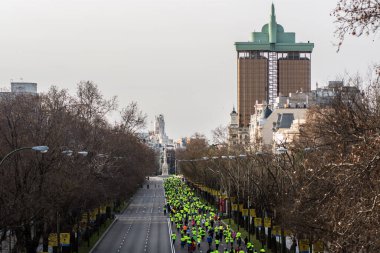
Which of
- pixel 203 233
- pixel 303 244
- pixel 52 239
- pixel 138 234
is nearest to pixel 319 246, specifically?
pixel 303 244

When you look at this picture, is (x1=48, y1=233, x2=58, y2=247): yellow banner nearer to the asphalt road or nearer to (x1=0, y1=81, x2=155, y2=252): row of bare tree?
(x1=0, y1=81, x2=155, y2=252): row of bare tree

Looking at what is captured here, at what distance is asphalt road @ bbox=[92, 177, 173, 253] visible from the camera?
65.2 metres

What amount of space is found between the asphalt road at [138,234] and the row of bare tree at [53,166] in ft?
13.4

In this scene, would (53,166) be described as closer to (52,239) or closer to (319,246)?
(52,239)

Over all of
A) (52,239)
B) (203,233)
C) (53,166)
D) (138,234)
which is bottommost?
(138,234)

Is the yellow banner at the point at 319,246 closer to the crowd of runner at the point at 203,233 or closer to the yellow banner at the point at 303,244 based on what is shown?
the yellow banner at the point at 303,244

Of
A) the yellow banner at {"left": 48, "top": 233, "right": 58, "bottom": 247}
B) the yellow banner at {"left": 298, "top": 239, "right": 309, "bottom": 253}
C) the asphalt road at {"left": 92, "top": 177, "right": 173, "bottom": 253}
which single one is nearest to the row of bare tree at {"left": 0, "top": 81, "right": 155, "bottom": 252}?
the yellow banner at {"left": 48, "top": 233, "right": 58, "bottom": 247}

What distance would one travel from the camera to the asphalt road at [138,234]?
65.2 metres

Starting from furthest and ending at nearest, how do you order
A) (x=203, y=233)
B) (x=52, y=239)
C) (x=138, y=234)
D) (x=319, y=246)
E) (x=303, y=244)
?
(x=138, y=234) → (x=203, y=233) → (x=52, y=239) → (x=303, y=244) → (x=319, y=246)

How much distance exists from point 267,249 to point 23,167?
2232 cm

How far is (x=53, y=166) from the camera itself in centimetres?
4956

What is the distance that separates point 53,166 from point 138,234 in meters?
30.9

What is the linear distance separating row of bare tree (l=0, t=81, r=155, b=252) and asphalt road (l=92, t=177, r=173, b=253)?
410 centimetres

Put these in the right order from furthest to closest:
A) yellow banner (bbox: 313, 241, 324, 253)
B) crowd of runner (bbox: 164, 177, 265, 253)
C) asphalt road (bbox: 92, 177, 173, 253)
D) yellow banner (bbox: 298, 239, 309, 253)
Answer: asphalt road (bbox: 92, 177, 173, 253) → crowd of runner (bbox: 164, 177, 265, 253) → yellow banner (bbox: 298, 239, 309, 253) → yellow banner (bbox: 313, 241, 324, 253)
